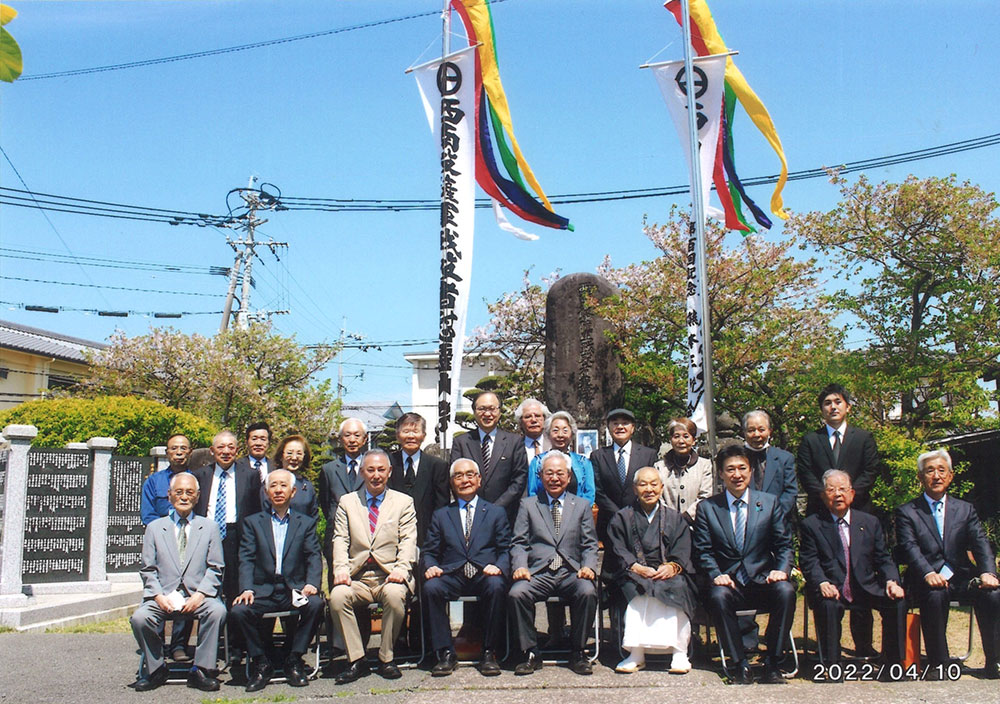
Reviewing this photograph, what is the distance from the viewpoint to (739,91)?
34.6ft

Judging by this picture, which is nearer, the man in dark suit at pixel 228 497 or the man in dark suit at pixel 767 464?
the man in dark suit at pixel 767 464

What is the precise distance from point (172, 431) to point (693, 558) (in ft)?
33.7

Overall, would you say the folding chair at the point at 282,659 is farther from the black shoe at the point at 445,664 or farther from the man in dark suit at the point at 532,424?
the man in dark suit at the point at 532,424

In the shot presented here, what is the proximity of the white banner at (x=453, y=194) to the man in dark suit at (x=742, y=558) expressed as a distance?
3372 mm

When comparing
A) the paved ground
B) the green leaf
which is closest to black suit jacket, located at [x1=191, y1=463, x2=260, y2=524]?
the paved ground

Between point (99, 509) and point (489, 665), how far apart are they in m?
6.64

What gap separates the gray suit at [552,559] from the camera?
5723mm

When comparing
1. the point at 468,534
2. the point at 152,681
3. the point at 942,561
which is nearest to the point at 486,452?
the point at 468,534

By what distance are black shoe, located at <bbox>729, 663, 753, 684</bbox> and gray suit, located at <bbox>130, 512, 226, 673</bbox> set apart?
139 inches

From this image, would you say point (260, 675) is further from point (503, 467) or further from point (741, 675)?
point (741, 675)

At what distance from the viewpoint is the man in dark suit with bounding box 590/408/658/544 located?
6.75 meters

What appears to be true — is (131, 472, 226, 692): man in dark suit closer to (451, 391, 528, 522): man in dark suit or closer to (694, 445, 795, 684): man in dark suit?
(451, 391, 528, 522): man in dark suit

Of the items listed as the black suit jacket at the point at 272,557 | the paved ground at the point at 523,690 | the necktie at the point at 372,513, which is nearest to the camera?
the paved ground at the point at 523,690

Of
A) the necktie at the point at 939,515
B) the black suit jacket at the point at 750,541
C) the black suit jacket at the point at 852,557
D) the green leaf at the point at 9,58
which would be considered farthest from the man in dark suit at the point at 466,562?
the green leaf at the point at 9,58
